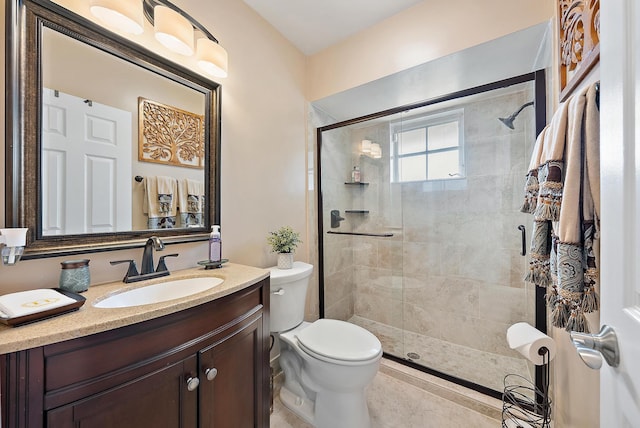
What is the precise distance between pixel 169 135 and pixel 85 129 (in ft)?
1.05

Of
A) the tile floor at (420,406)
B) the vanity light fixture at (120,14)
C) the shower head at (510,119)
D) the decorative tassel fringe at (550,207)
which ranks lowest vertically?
the tile floor at (420,406)

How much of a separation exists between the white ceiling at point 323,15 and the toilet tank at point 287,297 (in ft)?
5.51

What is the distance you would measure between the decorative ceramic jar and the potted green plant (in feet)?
3.01

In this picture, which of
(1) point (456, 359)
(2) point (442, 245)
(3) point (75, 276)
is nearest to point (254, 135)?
(3) point (75, 276)

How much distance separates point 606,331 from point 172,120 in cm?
164

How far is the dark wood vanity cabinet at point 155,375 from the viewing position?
0.59 meters

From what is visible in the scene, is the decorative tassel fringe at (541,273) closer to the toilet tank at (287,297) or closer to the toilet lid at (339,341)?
the toilet lid at (339,341)

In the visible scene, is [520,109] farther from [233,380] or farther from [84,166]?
[84,166]

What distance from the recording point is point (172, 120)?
1280 millimetres

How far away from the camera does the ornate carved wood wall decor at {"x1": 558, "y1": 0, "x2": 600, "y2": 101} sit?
792 millimetres

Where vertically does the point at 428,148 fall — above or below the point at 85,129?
above

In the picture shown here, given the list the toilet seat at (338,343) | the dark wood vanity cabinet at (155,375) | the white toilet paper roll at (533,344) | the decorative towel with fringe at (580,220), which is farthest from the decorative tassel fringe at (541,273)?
the dark wood vanity cabinet at (155,375)

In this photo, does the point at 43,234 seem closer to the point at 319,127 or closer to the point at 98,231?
the point at 98,231

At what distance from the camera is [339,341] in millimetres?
1472
